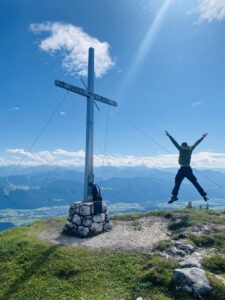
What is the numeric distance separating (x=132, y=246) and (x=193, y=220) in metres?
5.90

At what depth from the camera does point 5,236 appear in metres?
19.0

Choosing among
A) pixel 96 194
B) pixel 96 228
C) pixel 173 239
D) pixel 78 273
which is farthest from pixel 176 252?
pixel 96 194

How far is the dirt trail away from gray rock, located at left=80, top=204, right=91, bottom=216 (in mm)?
1596

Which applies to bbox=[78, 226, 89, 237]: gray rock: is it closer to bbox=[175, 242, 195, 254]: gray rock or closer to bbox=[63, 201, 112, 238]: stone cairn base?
bbox=[63, 201, 112, 238]: stone cairn base

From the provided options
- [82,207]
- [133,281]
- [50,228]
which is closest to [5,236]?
[50,228]

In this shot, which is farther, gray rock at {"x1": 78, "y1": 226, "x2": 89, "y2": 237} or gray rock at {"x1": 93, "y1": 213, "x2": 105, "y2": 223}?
gray rock at {"x1": 93, "y1": 213, "x2": 105, "y2": 223}

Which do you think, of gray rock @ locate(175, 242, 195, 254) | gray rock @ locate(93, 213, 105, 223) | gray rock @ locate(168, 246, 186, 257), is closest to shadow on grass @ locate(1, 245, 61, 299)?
gray rock @ locate(93, 213, 105, 223)

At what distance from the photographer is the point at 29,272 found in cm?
1355

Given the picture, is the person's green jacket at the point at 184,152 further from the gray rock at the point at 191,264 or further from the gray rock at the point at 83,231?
the gray rock at the point at 83,231

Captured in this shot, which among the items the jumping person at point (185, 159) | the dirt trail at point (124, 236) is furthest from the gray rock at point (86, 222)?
the jumping person at point (185, 159)

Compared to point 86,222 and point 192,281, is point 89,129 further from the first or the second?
point 192,281

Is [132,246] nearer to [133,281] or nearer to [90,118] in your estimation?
[133,281]

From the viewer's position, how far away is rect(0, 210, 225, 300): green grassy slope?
36.6 ft

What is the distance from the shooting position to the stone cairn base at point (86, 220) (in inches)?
740
